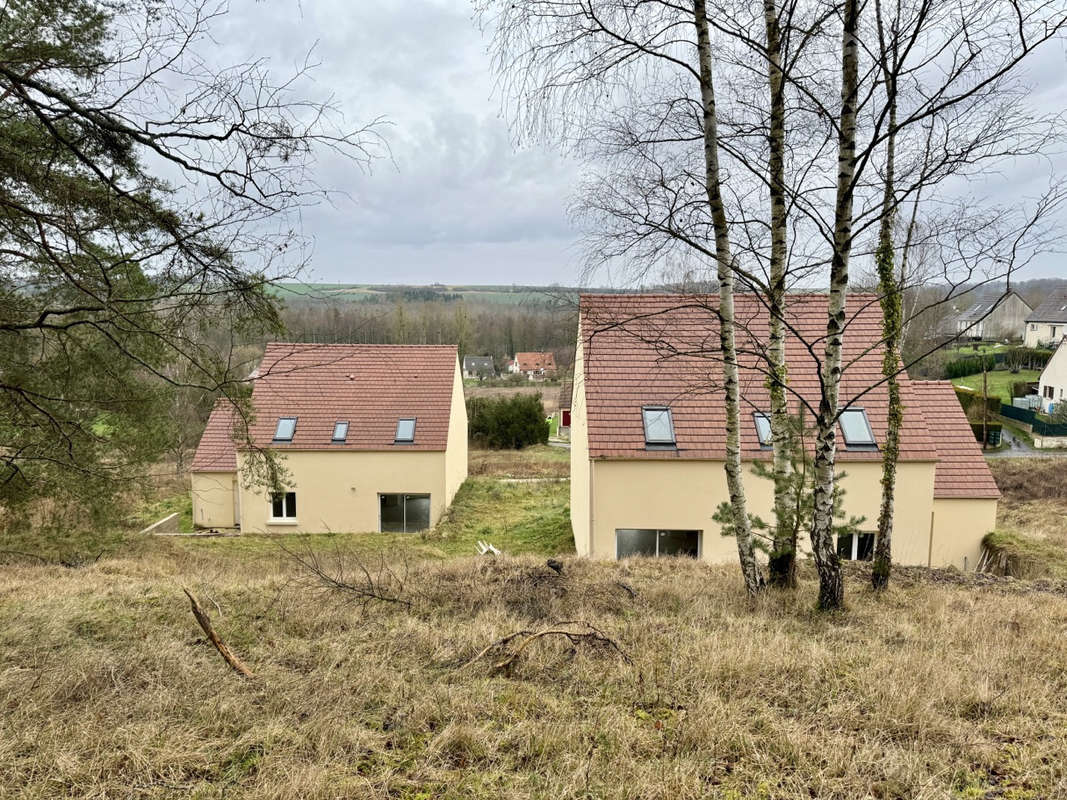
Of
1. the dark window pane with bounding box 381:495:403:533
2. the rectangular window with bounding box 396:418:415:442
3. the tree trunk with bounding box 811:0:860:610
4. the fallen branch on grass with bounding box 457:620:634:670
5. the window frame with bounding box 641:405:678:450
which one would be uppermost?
the tree trunk with bounding box 811:0:860:610

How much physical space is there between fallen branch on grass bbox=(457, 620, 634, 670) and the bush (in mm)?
30304

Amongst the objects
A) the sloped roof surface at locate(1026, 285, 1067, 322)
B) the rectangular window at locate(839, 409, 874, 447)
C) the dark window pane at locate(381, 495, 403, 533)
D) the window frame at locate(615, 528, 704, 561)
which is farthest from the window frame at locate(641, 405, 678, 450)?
the sloped roof surface at locate(1026, 285, 1067, 322)

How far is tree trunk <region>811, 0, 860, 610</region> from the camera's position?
17.9 ft

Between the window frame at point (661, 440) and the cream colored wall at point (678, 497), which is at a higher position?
the window frame at point (661, 440)

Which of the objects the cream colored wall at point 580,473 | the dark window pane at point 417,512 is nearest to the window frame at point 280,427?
the dark window pane at point 417,512

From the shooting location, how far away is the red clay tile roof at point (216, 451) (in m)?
19.2

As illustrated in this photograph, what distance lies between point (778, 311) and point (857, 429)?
28.3 feet

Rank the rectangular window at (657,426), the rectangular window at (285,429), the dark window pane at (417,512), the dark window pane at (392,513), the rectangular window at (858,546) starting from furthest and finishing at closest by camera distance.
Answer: the dark window pane at (392,513) < the dark window pane at (417,512) < the rectangular window at (285,429) < the rectangular window at (657,426) < the rectangular window at (858,546)

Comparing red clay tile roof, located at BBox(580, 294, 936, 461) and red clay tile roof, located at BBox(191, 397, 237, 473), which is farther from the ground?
red clay tile roof, located at BBox(580, 294, 936, 461)

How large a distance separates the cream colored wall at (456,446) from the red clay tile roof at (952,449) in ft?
42.8

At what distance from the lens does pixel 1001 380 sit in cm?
4253

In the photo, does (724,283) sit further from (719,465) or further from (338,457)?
(338,457)

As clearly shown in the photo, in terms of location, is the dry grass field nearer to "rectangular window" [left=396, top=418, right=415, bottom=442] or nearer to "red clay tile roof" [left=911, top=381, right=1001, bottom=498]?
"red clay tile roof" [left=911, top=381, right=1001, bottom=498]

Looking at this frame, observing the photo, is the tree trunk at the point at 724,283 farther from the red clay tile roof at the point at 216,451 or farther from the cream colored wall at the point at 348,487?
the red clay tile roof at the point at 216,451
